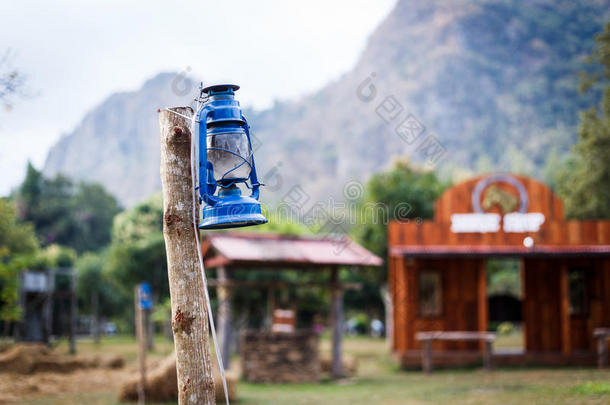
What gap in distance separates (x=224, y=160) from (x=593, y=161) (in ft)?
105

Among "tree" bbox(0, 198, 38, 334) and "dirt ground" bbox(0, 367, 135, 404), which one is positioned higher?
"tree" bbox(0, 198, 38, 334)

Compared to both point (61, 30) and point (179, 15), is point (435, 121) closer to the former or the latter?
point (179, 15)

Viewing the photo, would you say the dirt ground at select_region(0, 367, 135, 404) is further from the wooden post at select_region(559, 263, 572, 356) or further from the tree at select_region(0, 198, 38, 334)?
the wooden post at select_region(559, 263, 572, 356)

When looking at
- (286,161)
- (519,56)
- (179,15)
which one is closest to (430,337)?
(179,15)

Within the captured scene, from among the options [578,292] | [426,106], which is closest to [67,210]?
[578,292]

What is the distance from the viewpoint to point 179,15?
163 feet

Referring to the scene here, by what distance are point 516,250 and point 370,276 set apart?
17.3m

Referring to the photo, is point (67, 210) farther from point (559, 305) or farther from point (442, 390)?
point (442, 390)

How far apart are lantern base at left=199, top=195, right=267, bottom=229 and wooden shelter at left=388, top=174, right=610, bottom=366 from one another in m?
14.4

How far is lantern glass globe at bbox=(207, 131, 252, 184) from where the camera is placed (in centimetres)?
433

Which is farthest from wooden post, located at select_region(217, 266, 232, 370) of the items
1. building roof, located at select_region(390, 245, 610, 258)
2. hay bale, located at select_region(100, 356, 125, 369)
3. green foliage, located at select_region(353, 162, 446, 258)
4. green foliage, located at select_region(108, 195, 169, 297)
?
green foliage, located at select_region(353, 162, 446, 258)

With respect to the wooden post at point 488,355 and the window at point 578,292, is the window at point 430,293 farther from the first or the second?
the window at point 578,292

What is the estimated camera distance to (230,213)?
438 centimetres

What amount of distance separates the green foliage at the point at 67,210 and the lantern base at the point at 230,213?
55.8 m
